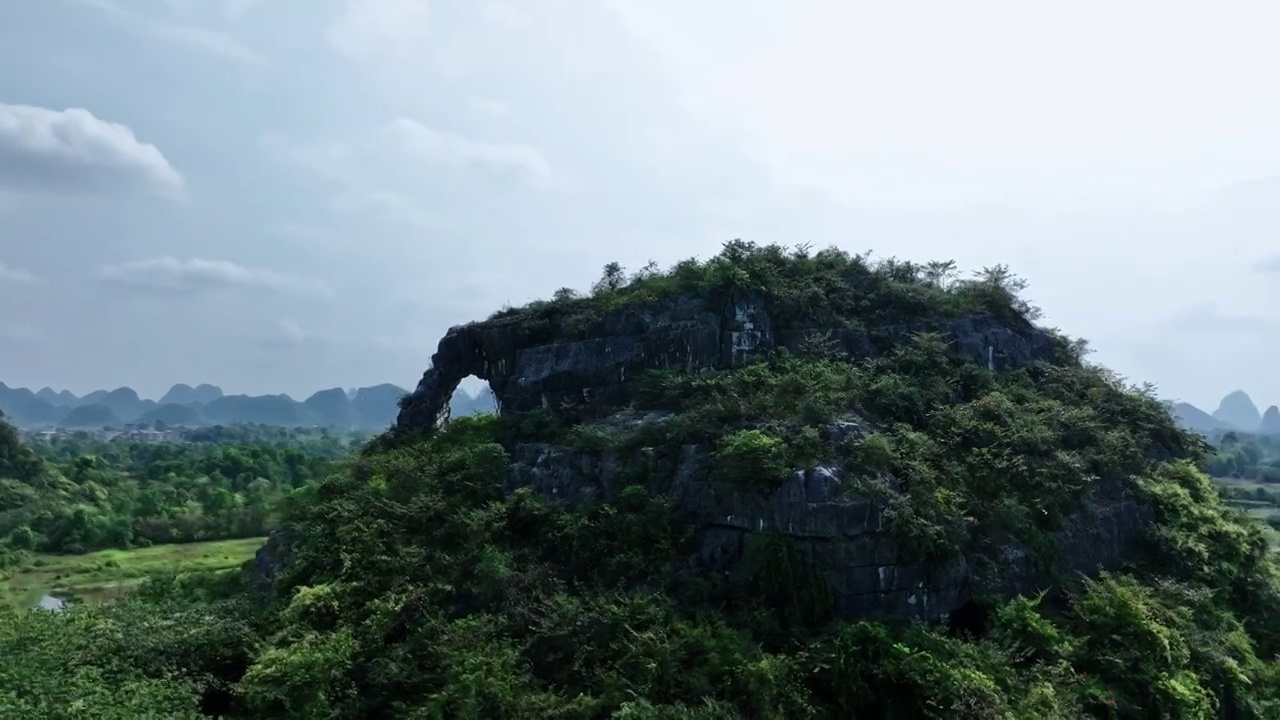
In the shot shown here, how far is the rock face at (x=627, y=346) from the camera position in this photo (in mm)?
19875

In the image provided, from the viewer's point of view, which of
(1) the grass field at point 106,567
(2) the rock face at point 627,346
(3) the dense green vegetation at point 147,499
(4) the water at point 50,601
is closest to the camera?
(2) the rock face at point 627,346

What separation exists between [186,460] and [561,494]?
53.8m

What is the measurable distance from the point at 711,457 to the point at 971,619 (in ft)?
18.1

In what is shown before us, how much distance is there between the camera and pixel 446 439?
66.6 feet

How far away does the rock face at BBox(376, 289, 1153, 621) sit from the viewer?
13547mm

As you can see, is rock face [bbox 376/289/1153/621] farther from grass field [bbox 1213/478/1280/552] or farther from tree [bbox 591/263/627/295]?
grass field [bbox 1213/478/1280/552]

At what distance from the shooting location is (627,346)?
66.1 ft

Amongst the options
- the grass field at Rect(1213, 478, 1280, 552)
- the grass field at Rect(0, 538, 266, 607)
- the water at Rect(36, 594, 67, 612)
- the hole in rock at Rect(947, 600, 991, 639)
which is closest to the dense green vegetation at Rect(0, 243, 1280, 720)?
the hole in rock at Rect(947, 600, 991, 639)

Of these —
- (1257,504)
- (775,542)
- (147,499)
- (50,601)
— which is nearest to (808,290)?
(775,542)

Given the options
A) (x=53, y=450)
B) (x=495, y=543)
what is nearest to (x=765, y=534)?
(x=495, y=543)

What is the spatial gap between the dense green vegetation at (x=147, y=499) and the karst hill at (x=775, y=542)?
53.7 ft

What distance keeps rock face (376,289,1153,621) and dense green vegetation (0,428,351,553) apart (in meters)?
13.6

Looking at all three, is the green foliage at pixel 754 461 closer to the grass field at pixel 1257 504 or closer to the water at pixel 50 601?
the water at pixel 50 601

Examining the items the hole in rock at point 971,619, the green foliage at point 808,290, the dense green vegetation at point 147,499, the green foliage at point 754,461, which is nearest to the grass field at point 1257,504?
the green foliage at point 808,290
